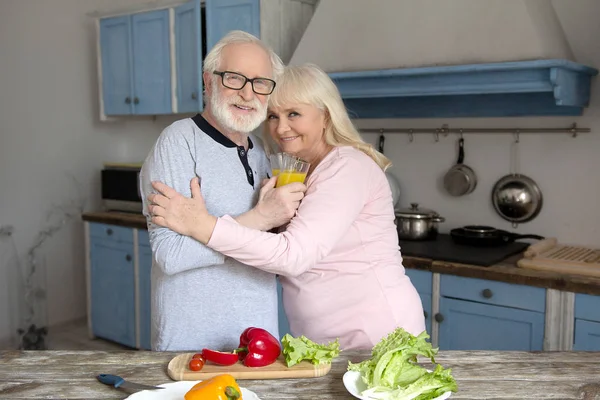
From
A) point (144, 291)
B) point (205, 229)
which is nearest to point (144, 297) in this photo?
point (144, 291)

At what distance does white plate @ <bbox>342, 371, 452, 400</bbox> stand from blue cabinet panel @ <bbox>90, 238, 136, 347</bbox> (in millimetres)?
2938

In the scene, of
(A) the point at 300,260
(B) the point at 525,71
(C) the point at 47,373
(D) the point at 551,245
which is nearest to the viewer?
(C) the point at 47,373

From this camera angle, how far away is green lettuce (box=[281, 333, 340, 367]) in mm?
1479

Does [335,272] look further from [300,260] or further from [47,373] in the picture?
[47,373]

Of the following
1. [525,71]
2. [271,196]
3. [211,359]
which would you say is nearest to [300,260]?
[271,196]

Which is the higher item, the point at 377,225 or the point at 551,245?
the point at 377,225

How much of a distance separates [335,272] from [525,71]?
4.81 ft

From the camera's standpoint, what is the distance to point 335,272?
1890 mm

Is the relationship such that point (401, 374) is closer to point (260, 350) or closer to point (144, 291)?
point (260, 350)

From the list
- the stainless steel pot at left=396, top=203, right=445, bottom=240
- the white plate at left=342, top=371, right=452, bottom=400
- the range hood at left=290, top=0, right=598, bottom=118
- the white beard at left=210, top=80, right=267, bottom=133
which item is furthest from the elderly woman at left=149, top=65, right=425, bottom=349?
the stainless steel pot at left=396, top=203, right=445, bottom=240

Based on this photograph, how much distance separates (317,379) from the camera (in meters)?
1.46

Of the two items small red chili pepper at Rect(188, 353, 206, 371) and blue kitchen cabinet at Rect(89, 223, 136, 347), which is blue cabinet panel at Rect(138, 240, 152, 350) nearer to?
blue kitchen cabinet at Rect(89, 223, 136, 347)

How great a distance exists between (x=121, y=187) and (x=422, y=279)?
2333 mm

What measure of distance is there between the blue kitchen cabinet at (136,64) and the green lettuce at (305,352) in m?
2.83
